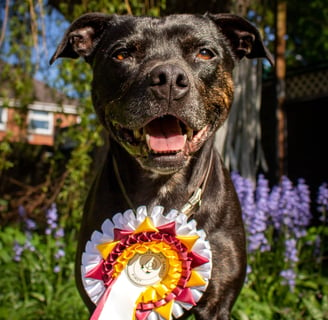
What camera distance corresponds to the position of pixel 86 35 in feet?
10.00

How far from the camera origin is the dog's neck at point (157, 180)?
105 inches

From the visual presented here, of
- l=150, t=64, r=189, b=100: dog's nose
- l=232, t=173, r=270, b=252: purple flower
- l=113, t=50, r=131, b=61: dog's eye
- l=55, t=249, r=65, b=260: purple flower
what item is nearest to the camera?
l=150, t=64, r=189, b=100: dog's nose

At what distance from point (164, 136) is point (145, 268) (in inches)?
28.0

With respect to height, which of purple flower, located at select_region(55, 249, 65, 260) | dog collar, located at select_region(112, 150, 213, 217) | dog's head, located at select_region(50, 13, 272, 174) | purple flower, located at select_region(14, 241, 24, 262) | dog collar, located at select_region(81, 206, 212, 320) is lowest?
purple flower, located at select_region(14, 241, 24, 262)

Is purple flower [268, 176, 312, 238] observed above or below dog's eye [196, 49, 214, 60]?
below

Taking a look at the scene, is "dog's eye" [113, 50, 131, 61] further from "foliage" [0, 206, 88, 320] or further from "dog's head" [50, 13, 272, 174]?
"foliage" [0, 206, 88, 320]

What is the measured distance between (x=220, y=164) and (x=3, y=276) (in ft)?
8.73

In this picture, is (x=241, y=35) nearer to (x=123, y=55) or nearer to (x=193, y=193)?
(x=123, y=55)

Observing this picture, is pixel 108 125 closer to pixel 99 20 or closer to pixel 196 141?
pixel 196 141

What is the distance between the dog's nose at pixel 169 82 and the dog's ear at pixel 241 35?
806 millimetres

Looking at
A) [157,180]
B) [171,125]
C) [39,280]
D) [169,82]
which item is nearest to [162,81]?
[169,82]

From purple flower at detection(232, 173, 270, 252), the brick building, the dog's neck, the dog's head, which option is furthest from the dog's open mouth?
the brick building

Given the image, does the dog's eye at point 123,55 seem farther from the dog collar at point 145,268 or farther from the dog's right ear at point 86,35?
the dog collar at point 145,268

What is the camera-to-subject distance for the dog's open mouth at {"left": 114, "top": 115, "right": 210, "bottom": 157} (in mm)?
2430
